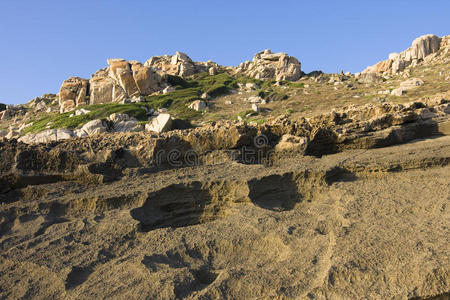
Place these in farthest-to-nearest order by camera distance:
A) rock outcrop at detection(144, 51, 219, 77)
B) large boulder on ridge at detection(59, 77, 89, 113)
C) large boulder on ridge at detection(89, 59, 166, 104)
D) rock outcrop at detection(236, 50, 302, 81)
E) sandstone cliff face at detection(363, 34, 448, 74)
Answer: rock outcrop at detection(144, 51, 219, 77) → rock outcrop at detection(236, 50, 302, 81) → sandstone cliff face at detection(363, 34, 448, 74) → large boulder on ridge at detection(59, 77, 89, 113) → large boulder on ridge at detection(89, 59, 166, 104)

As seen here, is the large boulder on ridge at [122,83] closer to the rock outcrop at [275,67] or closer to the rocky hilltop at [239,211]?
the rock outcrop at [275,67]

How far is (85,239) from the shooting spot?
12.0 feet

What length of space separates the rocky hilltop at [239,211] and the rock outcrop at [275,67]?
110ft

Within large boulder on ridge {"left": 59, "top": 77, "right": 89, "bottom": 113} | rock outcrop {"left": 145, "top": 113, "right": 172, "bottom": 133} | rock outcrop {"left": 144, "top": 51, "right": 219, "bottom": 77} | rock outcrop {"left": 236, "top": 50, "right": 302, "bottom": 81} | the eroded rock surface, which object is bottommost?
the eroded rock surface

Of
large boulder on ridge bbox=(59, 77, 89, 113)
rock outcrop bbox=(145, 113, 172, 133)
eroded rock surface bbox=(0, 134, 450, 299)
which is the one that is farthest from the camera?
large boulder on ridge bbox=(59, 77, 89, 113)

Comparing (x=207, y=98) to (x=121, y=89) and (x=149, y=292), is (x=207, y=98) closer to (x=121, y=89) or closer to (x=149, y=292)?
(x=121, y=89)

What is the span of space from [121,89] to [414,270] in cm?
3296

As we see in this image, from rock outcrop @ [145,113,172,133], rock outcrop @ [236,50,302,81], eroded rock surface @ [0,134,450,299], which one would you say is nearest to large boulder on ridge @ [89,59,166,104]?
rock outcrop @ [236,50,302,81]

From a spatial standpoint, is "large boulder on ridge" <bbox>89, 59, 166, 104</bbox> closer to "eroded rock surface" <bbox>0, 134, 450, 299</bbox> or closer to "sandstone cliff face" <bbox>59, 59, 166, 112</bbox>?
"sandstone cliff face" <bbox>59, 59, 166, 112</bbox>

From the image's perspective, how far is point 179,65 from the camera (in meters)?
45.9

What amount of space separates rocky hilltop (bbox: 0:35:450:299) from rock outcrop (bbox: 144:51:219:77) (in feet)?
133

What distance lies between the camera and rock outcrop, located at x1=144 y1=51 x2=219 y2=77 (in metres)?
45.3

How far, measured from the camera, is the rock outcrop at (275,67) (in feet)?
132

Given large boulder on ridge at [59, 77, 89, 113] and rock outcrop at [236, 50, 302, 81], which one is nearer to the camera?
large boulder on ridge at [59, 77, 89, 113]
